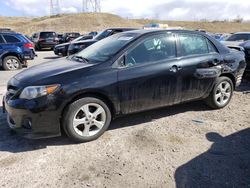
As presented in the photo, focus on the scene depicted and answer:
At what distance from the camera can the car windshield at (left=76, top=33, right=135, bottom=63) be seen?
416 cm

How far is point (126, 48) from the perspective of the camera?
4.09 metres

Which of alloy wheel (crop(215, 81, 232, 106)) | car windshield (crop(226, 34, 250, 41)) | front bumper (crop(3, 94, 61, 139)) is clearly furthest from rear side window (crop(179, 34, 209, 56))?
car windshield (crop(226, 34, 250, 41))

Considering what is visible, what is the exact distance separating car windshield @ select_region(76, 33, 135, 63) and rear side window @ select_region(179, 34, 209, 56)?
36.8 inches

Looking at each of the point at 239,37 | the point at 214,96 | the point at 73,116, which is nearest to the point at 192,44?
the point at 214,96

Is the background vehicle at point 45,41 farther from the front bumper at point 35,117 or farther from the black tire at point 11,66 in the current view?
the front bumper at point 35,117

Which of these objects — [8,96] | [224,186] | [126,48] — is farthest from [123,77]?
[224,186]

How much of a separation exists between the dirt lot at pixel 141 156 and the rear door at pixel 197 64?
553 millimetres

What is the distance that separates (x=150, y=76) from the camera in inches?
165

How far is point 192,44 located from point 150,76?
1215 millimetres

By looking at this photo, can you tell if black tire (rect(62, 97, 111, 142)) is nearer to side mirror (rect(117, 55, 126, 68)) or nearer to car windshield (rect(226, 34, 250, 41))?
side mirror (rect(117, 55, 126, 68))

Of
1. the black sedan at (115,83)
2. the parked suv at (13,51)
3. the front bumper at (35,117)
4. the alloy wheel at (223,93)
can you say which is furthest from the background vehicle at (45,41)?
the front bumper at (35,117)

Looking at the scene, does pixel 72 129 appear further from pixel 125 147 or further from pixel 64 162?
pixel 125 147

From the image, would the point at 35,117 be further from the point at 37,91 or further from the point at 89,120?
the point at 89,120

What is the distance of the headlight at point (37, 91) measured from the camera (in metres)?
3.52
